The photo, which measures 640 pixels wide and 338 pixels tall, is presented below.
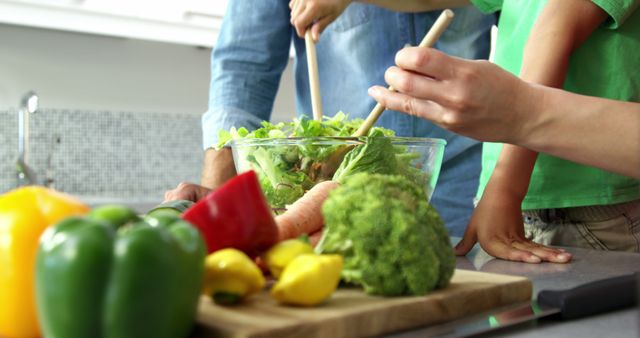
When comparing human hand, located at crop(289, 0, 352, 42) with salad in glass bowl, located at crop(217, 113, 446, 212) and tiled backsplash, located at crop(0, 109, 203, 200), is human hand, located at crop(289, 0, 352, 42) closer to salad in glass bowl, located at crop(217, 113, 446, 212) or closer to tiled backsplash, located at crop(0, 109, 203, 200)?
salad in glass bowl, located at crop(217, 113, 446, 212)

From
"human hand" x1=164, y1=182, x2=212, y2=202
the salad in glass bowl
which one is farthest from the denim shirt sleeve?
the salad in glass bowl

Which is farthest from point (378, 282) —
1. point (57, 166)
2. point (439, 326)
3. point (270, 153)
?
point (57, 166)

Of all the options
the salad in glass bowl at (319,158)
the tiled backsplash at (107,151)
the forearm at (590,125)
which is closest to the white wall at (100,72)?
the tiled backsplash at (107,151)

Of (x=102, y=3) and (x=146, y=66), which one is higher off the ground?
(x=102, y=3)

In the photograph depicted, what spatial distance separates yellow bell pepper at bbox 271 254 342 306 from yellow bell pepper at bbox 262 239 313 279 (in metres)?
0.07

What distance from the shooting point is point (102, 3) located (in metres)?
2.96

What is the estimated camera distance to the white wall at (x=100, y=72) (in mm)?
3270

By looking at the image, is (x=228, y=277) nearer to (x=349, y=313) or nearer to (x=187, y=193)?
(x=349, y=313)

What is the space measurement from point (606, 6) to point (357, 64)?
2.82 ft

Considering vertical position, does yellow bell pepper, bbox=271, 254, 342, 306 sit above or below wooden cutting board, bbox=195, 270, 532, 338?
above

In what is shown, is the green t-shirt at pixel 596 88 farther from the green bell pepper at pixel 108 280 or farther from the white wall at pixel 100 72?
the white wall at pixel 100 72

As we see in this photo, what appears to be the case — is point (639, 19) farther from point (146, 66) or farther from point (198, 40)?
point (146, 66)

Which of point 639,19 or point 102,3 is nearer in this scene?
Result: point 639,19

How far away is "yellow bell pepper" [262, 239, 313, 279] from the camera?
2.38ft
